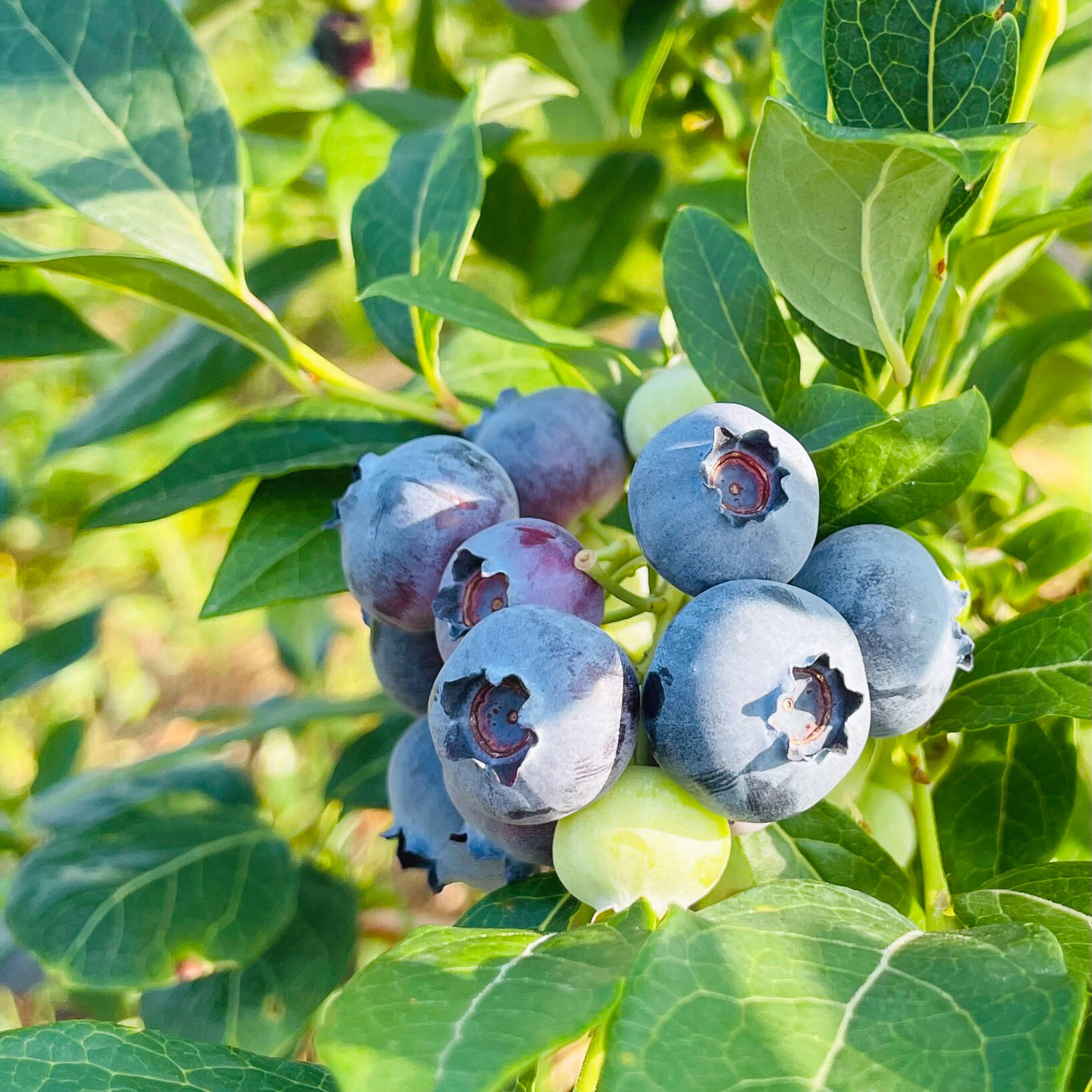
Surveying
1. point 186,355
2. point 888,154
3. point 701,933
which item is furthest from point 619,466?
point 186,355

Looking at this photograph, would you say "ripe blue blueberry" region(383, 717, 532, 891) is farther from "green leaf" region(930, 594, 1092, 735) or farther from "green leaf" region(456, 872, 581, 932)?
"green leaf" region(930, 594, 1092, 735)

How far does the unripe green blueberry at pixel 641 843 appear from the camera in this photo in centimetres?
59

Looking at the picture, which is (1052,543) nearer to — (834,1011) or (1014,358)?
(1014,358)

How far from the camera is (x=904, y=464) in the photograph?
647 millimetres

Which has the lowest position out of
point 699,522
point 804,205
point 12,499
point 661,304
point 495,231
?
point 12,499

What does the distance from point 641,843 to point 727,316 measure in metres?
0.40

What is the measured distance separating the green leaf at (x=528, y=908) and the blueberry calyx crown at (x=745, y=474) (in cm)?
29

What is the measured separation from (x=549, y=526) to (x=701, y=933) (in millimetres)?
264

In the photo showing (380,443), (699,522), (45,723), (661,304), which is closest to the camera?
(699,522)

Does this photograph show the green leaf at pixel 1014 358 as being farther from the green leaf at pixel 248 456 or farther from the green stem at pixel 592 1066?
the green stem at pixel 592 1066

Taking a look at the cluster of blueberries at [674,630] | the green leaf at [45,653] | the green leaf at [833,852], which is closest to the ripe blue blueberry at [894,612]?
the cluster of blueberries at [674,630]

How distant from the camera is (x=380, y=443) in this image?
0.94m

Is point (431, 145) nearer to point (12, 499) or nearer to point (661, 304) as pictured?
point (661, 304)

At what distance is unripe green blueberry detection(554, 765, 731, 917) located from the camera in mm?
591
